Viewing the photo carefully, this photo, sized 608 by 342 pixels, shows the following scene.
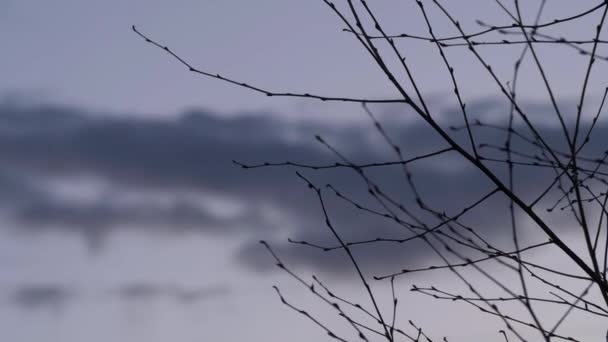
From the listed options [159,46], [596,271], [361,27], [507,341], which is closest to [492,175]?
[596,271]

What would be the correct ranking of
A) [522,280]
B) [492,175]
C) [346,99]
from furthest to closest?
[346,99]
[492,175]
[522,280]

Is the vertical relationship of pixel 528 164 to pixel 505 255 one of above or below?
above

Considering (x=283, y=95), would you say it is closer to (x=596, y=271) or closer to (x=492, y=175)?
(x=492, y=175)

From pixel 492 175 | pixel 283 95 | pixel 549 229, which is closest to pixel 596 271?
pixel 549 229

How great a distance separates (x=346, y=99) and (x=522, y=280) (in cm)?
151

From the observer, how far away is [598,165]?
435cm

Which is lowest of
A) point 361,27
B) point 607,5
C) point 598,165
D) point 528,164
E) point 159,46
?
point 159,46

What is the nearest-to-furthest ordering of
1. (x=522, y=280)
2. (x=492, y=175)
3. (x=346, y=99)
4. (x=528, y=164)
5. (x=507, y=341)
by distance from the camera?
(x=522, y=280), (x=492, y=175), (x=346, y=99), (x=528, y=164), (x=507, y=341)

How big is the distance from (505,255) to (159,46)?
82.9 inches

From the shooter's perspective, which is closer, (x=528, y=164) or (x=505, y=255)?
(x=505, y=255)

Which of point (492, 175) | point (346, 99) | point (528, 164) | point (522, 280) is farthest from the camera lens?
point (528, 164)

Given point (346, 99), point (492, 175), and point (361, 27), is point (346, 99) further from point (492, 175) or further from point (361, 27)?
point (492, 175)

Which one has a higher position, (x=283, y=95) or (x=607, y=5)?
(x=607, y=5)

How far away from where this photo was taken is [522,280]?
2.60 m
